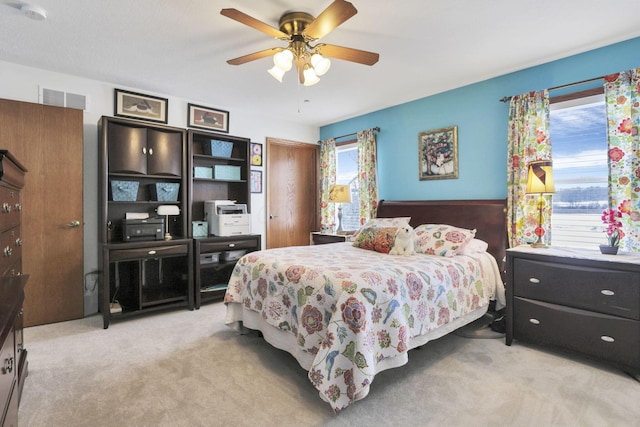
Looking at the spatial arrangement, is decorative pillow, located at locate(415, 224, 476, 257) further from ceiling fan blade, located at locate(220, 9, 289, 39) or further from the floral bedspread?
ceiling fan blade, located at locate(220, 9, 289, 39)

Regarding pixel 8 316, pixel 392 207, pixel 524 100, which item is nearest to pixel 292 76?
pixel 392 207

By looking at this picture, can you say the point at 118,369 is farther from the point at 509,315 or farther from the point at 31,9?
the point at 509,315

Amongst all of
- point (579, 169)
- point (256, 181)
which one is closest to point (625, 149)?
point (579, 169)

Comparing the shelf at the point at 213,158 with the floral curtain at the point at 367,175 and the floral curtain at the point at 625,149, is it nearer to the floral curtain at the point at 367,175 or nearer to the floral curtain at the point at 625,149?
the floral curtain at the point at 367,175

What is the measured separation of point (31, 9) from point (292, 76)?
6.84ft

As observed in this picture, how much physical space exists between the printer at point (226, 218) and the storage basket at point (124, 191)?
843 millimetres

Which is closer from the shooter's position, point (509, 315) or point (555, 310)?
point (555, 310)

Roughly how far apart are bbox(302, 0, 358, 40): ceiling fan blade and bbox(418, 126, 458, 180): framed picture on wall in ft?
7.29

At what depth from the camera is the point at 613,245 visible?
2.34 meters

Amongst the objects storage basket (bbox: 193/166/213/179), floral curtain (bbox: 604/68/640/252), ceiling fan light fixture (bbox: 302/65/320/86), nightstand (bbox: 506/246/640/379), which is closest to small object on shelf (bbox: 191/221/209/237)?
storage basket (bbox: 193/166/213/179)

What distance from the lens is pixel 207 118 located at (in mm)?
4320

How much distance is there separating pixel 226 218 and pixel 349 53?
2.39m

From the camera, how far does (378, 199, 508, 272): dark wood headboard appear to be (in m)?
3.21

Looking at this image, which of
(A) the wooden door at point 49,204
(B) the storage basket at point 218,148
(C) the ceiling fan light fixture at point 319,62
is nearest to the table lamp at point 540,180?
(C) the ceiling fan light fixture at point 319,62
